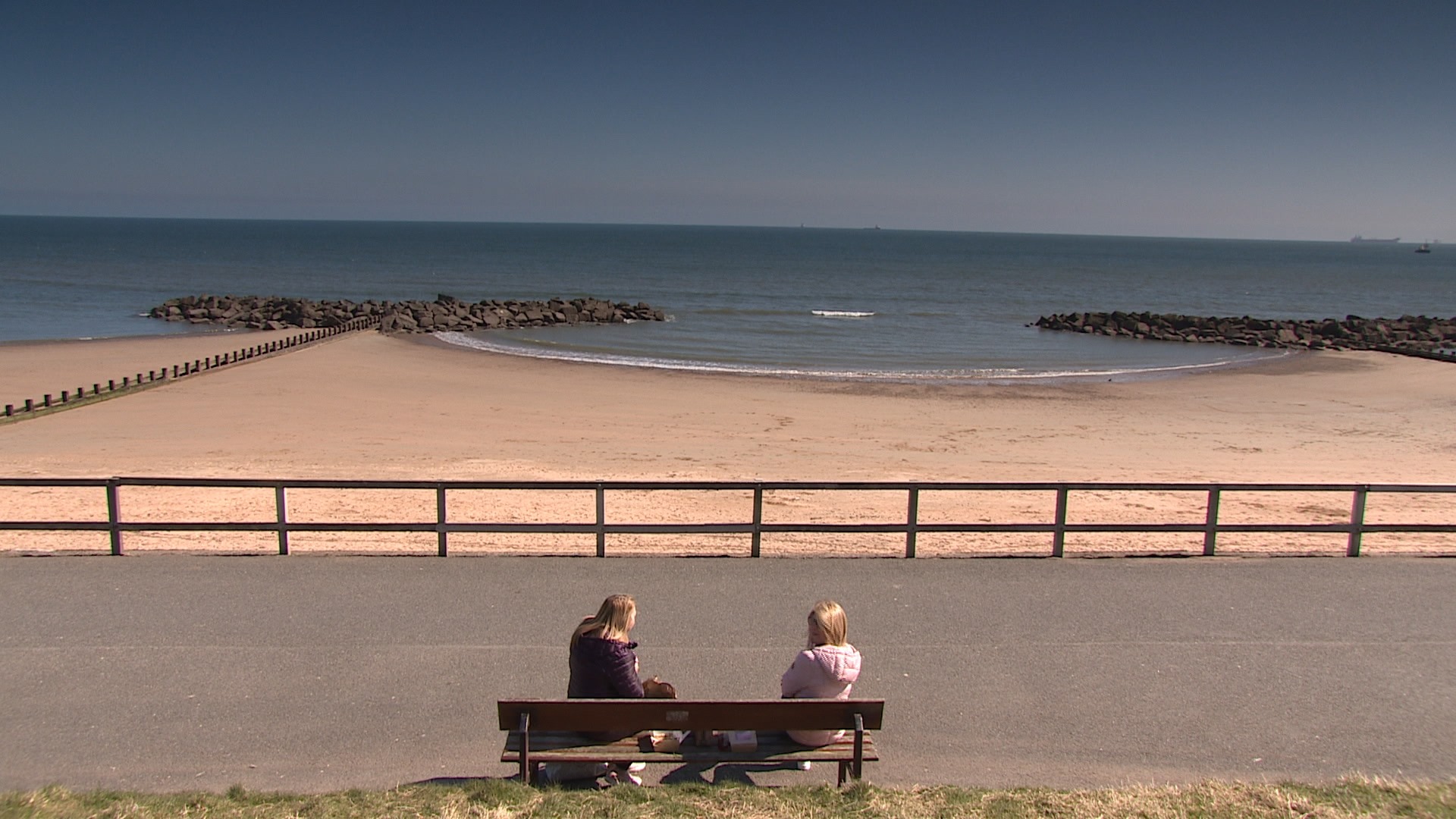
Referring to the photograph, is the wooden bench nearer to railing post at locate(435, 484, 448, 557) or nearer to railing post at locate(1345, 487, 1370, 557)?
railing post at locate(435, 484, 448, 557)

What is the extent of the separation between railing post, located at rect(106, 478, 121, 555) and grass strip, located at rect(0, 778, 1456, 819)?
5.29 m

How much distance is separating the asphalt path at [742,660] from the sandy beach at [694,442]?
76.4 inches

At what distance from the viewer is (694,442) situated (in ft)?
73.9

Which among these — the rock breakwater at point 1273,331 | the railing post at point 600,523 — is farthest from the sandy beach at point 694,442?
the rock breakwater at point 1273,331

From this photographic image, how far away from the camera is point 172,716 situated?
692 centimetres

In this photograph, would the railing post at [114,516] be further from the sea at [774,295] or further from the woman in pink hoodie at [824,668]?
the sea at [774,295]

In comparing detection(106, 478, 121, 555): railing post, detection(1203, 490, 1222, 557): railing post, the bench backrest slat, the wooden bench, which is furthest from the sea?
the bench backrest slat

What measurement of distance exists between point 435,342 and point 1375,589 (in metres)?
43.8

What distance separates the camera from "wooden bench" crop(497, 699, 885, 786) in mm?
5777

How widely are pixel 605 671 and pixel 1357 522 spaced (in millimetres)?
9388

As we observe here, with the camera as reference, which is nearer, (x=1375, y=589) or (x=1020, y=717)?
(x=1020, y=717)

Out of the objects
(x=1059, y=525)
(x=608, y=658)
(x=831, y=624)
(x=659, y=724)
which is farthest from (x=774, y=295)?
(x=659, y=724)

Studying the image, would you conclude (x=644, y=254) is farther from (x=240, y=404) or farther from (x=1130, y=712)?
(x=1130, y=712)

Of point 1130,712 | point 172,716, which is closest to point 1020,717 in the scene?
point 1130,712
